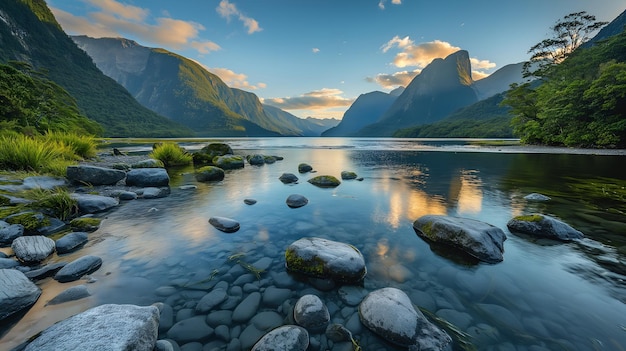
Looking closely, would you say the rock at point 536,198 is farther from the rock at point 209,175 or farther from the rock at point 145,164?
the rock at point 145,164

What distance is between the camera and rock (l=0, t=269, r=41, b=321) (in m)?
3.08

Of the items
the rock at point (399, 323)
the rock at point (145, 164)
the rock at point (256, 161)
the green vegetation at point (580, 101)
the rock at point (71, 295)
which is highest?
the green vegetation at point (580, 101)

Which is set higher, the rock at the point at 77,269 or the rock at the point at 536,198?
the rock at the point at 536,198

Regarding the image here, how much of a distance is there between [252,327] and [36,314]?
3.04 metres

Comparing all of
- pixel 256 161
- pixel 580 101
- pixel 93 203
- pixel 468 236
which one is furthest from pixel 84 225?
pixel 580 101

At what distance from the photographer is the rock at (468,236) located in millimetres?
5195

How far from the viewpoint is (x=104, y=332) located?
96.2 inches

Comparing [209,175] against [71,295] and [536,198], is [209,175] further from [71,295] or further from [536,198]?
[536,198]

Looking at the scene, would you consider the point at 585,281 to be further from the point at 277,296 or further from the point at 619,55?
the point at 619,55

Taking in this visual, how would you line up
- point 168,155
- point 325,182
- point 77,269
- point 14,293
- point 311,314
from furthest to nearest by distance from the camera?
point 168,155, point 325,182, point 77,269, point 311,314, point 14,293

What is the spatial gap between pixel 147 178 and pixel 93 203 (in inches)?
162

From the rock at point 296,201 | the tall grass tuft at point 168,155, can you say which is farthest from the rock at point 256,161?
the rock at point 296,201

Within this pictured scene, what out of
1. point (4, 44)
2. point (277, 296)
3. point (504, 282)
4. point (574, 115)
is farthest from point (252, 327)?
point (4, 44)

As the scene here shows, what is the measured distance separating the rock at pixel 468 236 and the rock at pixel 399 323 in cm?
293
